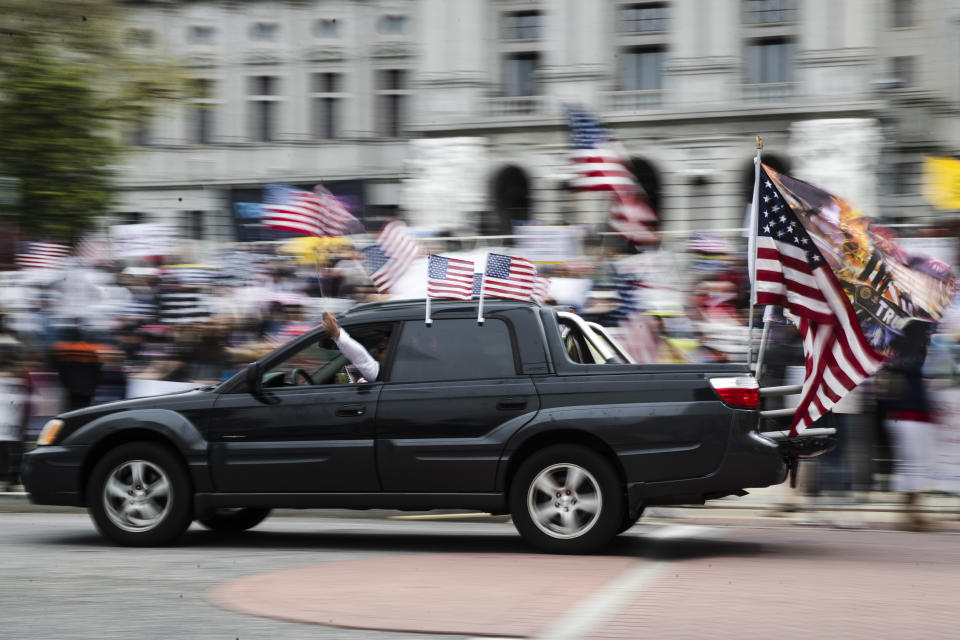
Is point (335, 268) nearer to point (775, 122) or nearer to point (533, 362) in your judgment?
point (533, 362)

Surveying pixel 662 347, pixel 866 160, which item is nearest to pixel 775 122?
pixel 866 160

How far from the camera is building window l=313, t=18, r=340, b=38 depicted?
5694 cm

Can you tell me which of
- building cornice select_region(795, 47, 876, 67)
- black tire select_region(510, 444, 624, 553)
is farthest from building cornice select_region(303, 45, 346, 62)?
black tire select_region(510, 444, 624, 553)

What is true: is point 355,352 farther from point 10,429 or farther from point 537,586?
point 10,429

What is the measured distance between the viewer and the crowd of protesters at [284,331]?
42.8 feet

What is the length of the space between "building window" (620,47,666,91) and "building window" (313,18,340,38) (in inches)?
617

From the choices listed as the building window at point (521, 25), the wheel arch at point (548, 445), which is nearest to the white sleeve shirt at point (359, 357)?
the wheel arch at point (548, 445)

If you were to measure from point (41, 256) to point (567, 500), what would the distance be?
12.8 m

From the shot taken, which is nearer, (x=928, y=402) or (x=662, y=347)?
(x=928, y=402)

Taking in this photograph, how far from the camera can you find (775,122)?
42688mm

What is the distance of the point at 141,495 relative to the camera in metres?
10.4

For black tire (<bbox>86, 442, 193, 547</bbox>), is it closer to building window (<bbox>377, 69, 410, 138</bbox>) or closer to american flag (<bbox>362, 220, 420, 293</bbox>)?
american flag (<bbox>362, 220, 420, 293</bbox>)

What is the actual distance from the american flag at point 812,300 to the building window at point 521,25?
119ft

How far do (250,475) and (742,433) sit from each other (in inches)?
135
